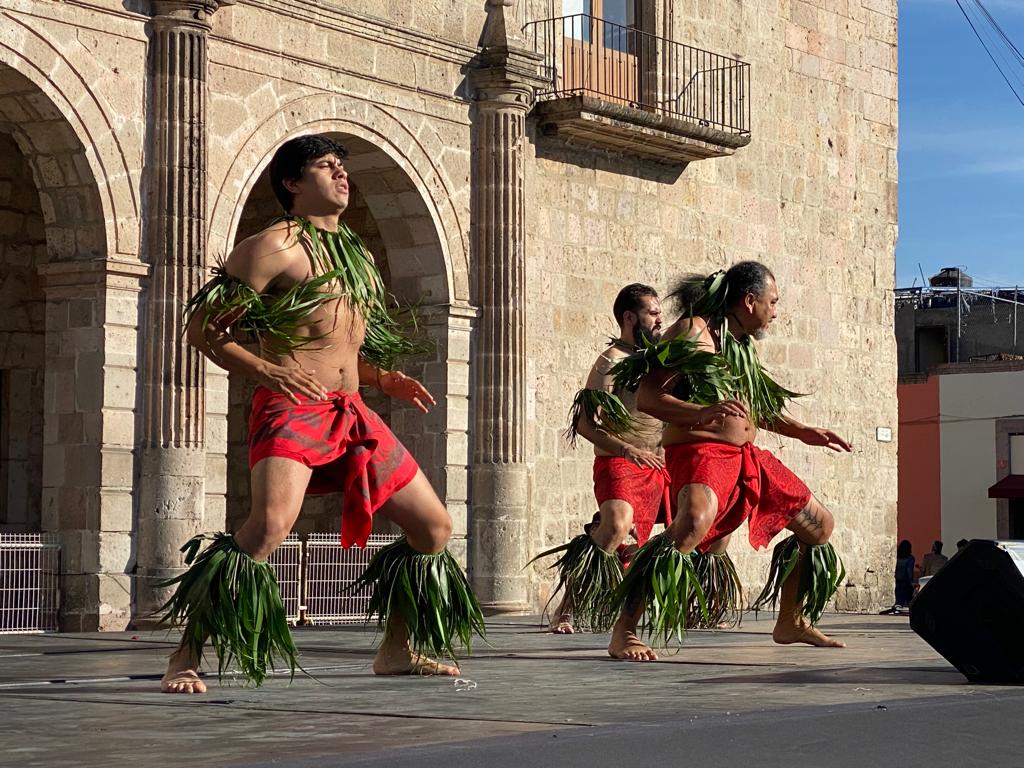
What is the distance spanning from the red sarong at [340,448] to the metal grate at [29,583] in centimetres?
643

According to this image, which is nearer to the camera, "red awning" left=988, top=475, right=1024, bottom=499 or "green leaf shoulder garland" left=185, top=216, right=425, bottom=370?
"green leaf shoulder garland" left=185, top=216, right=425, bottom=370

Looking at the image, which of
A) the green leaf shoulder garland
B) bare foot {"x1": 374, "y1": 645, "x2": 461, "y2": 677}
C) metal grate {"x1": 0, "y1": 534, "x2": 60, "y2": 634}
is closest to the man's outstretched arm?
the green leaf shoulder garland

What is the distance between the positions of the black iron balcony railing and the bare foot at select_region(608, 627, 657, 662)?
933cm

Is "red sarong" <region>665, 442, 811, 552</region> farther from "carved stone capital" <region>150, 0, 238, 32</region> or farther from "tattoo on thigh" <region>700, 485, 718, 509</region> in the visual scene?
"carved stone capital" <region>150, 0, 238, 32</region>

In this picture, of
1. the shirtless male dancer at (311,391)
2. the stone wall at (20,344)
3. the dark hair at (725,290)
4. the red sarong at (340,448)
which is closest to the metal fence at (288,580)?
the stone wall at (20,344)

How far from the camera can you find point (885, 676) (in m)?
7.53

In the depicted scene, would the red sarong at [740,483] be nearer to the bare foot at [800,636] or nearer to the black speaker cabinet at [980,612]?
the bare foot at [800,636]

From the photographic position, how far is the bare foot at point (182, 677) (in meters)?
6.78

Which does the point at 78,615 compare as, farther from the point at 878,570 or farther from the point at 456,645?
the point at 878,570

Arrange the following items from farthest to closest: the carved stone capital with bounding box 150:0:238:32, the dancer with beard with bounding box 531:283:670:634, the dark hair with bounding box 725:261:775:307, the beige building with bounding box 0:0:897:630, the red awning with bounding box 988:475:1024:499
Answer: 1. the red awning with bounding box 988:475:1024:499
2. the carved stone capital with bounding box 150:0:238:32
3. the beige building with bounding box 0:0:897:630
4. the dancer with beard with bounding box 531:283:670:634
5. the dark hair with bounding box 725:261:775:307

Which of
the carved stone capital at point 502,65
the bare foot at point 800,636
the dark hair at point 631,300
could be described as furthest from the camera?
the carved stone capital at point 502,65

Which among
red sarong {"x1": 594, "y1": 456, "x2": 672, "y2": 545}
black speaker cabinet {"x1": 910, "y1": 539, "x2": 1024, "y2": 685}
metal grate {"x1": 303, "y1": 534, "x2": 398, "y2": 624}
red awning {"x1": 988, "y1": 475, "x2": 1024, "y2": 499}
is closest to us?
black speaker cabinet {"x1": 910, "y1": 539, "x2": 1024, "y2": 685}

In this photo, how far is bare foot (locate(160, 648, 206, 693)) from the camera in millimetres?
6781

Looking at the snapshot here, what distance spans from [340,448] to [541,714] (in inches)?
64.9
